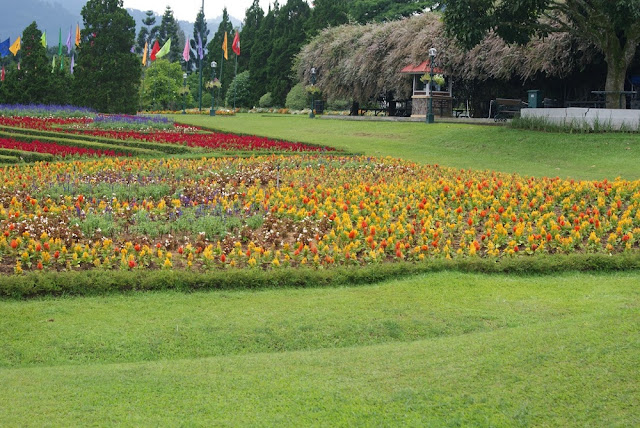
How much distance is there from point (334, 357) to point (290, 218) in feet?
14.6

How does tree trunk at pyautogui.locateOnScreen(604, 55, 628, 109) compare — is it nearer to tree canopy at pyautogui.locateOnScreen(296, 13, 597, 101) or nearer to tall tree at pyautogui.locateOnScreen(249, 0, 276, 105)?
tree canopy at pyautogui.locateOnScreen(296, 13, 597, 101)

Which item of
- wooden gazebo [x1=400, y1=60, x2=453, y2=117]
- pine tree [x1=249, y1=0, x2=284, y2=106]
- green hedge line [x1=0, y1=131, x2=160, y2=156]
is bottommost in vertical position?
green hedge line [x1=0, y1=131, x2=160, y2=156]

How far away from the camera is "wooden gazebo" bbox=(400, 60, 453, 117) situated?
109ft

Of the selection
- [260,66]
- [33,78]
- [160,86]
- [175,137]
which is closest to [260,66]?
[260,66]

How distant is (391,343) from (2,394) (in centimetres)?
244

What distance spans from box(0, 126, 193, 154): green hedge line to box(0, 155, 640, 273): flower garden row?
539 cm

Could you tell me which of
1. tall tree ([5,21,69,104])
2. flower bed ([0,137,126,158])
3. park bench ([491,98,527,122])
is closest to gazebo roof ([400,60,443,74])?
park bench ([491,98,527,122])

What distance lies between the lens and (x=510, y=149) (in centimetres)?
1853

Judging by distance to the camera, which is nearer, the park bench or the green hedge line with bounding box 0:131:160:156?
the green hedge line with bounding box 0:131:160:156

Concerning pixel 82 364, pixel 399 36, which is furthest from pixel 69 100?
pixel 82 364

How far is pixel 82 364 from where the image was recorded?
4918mm

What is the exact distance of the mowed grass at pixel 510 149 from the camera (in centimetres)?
1560

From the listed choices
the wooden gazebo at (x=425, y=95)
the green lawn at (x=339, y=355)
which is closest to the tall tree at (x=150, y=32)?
the wooden gazebo at (x=425, y=95)

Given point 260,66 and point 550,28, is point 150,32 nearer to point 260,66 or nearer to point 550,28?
point 260,66
